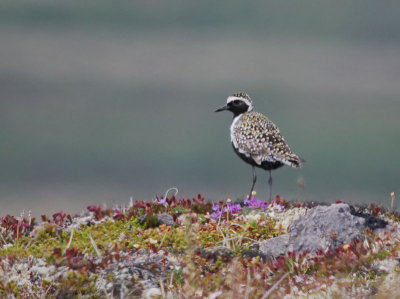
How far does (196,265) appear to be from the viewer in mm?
9570

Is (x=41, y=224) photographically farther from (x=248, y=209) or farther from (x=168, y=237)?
(x=248, y=209)

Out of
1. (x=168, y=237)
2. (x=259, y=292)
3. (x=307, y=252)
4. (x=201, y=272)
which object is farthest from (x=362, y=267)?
(x=168, y=237)

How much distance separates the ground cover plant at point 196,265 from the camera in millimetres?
8461

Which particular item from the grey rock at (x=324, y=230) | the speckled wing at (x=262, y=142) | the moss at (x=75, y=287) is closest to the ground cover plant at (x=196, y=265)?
the moss at (x=75, y=287)

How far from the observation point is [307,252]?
9688mm

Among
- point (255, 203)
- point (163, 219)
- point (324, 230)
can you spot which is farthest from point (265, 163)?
point (324, 230)

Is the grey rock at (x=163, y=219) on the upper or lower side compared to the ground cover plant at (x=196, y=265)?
upper

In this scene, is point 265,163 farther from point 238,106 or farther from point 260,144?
point 238,106

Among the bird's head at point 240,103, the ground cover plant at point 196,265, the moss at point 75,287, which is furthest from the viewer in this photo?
the bird's head at point 240,103

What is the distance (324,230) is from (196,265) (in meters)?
2.02

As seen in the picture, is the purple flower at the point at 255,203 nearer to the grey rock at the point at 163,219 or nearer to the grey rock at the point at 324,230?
the grey rock at the point at 163,219

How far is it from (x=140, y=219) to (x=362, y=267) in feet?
16.4

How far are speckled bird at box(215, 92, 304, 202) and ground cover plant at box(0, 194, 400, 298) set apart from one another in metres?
2.09

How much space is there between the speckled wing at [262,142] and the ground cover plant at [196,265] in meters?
2.09
